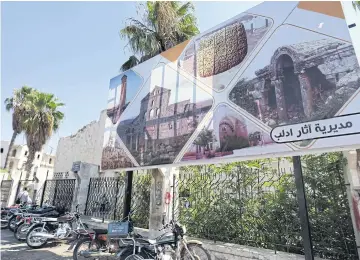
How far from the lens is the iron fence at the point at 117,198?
277 inches

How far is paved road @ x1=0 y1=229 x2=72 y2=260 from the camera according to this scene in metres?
5.41

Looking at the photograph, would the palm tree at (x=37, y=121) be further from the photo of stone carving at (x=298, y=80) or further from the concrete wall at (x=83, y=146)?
the photo of stone carving at (x=298, y=80)

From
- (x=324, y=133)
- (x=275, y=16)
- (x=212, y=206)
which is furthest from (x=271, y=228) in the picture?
(x=275, y=16)

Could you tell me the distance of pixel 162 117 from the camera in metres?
5.43

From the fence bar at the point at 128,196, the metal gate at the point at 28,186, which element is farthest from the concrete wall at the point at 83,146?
the fence bar at the point at 128,196

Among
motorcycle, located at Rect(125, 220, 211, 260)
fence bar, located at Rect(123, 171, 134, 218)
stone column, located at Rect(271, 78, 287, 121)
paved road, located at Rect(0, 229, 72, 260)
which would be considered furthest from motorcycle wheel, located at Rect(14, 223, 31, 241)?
stone column, located at Rect(271, 78, 287, 121)

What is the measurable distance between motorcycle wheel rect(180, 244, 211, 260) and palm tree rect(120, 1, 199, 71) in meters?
6.80

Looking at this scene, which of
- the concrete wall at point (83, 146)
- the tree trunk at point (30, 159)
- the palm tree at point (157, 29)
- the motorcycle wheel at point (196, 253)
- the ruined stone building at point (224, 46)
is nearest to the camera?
the motorcycle wheel at point (196, 253)

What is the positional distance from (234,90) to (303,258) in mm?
2914

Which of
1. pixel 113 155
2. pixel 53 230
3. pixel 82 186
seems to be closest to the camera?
pixel 113 155

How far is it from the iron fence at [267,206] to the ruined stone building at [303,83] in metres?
1.09

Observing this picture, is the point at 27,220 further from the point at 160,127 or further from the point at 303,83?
the point at 303,83

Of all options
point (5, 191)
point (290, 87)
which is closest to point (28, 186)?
point (5, 191)

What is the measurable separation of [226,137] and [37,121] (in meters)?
13.3
